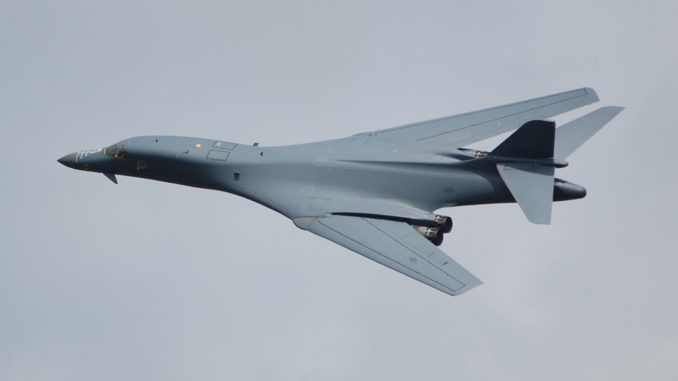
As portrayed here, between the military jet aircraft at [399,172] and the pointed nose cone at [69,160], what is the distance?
1.57ft

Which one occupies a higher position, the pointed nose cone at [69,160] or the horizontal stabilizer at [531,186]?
the pointed nose cone at [69,160]

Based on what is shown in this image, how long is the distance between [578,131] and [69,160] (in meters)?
17.5

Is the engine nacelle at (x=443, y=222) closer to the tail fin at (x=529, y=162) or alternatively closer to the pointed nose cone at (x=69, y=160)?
the tail fin at (x=529, y=162)

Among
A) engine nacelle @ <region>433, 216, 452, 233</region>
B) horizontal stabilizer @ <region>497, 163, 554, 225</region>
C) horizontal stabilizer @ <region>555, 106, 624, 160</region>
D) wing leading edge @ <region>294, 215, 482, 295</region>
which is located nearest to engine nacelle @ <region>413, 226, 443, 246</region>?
engine nacelle @ <region>433, 216, 452, 233</region>

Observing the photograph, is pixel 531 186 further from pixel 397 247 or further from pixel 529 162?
pixel 397 247

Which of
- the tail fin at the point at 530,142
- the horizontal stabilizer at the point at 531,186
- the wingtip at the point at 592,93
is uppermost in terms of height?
the wingtip at the point at 592,93

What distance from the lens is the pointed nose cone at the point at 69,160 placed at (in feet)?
166

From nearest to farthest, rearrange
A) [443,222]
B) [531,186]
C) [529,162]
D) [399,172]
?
[531,186] → [529,162] → [443,222] → [399,172]

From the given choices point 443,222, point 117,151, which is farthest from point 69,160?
point 443,222

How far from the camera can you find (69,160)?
5066 cm

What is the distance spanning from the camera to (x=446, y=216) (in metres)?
44.2

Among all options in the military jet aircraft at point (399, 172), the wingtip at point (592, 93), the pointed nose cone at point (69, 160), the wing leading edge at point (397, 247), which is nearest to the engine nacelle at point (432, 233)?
the military jet aircraft at point (399, 172)

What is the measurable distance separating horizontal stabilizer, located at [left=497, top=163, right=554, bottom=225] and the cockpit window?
13149 mm

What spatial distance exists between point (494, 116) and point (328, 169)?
658 centimetres
